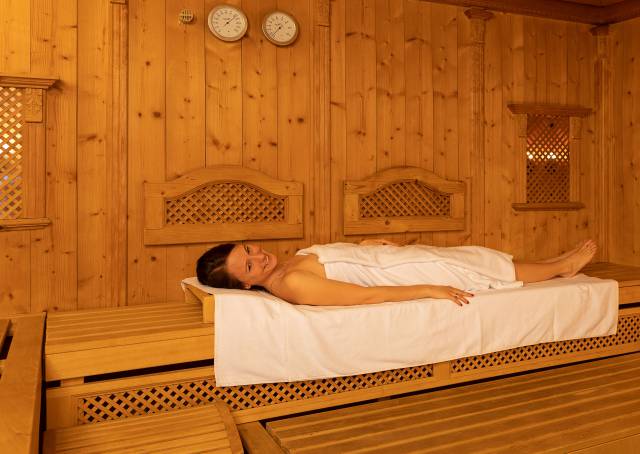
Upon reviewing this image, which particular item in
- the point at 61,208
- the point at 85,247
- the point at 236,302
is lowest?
the point at 236,302

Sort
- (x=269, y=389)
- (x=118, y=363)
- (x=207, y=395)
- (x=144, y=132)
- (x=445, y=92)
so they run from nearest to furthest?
(x=118, y=363) < (x=207, y=395) < (x=269, y=389) < (x=144, y=132) < (x=445, y=92)

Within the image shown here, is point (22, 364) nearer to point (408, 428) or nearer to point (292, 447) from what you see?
point (292, 447)

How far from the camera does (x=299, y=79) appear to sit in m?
3.44

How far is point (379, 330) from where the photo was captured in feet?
7.97

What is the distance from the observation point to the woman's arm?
96.7 inches

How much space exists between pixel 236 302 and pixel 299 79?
5.63 feet

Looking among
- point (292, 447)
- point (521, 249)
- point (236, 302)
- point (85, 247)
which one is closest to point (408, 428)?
point (292, 447)

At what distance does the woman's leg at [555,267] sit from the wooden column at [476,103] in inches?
31.9

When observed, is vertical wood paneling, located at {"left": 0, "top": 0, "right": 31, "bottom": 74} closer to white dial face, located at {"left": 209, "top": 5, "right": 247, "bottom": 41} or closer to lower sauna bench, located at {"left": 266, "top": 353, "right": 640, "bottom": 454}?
white dial face, located at {"left": 209, "top": 5, "right": 247, "bottom": 41}

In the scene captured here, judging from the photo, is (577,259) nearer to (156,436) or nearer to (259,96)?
(259,96)

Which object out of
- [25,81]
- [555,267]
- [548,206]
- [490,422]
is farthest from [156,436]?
[548,206]

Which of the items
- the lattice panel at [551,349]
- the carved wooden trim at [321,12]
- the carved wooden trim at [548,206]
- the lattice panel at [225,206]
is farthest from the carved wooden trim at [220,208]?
the carved wooden trim at [548,206]

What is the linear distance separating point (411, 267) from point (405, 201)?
1.02 metres

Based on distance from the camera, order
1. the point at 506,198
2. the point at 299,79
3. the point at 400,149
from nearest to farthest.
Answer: the point at 299,79, the point at 400,149, the point at 506,198
